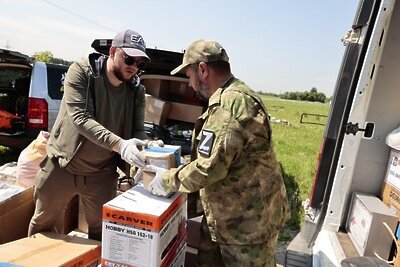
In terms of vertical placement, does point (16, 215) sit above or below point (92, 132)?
below

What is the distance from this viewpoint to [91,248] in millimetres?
2271

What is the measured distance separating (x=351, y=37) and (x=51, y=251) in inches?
97.2

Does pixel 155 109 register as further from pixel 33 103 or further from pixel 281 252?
pixel 281 252

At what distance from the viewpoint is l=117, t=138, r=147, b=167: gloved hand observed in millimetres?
2018

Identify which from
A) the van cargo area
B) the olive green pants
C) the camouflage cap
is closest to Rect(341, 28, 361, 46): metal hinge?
the van cargo area

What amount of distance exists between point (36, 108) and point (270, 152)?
12.8ft

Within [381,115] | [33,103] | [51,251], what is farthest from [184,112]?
[51,251]

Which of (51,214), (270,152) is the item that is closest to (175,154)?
(270,152)

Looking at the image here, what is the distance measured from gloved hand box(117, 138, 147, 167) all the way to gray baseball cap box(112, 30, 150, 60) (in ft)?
1.94

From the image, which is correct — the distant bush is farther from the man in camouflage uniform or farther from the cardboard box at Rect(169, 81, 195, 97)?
the man in camouflage uniform

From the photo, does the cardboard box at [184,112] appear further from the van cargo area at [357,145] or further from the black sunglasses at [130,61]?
the black sunglasses at [130,61]

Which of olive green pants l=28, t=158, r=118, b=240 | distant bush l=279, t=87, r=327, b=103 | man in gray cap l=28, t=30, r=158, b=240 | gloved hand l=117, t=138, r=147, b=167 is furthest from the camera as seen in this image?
distant bush l=279, t=87, r=327, b=103

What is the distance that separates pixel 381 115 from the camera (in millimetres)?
2619

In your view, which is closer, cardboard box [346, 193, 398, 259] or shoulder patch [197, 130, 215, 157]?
shoulder patch [197, 130, 215, 157]
